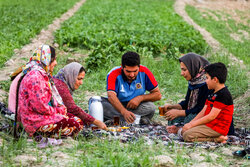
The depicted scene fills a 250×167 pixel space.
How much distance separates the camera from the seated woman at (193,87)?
4984mm

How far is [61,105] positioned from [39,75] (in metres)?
0.62

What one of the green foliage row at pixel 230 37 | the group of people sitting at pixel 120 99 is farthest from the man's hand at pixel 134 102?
the green foliage row at pixel 230 37

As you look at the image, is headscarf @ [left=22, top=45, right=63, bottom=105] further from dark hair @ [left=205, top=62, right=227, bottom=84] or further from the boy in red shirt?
dark hair @ [left=205, top=62, right=227, bottom=84]

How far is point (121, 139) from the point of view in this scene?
4301 mm

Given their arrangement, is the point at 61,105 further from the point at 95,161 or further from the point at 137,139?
the point at 95,161

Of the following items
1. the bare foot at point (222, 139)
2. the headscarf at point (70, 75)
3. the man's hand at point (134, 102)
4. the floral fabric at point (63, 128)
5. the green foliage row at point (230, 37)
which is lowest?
the bare foot at point (222, 139)

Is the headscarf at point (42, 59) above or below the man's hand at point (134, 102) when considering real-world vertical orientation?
above

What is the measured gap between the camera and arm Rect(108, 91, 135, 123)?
17.2ft

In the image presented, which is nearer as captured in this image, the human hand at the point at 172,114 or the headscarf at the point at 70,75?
the headscarf at the point at 70,75

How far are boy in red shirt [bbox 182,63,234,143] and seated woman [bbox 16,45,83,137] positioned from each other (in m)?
1.54

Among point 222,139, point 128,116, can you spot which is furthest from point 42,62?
point 222,139

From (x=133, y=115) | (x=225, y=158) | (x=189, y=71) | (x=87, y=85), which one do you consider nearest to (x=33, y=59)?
(x=133, y=115)

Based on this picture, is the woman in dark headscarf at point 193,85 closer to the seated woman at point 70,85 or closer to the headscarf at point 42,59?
the seated woman at point 70,85

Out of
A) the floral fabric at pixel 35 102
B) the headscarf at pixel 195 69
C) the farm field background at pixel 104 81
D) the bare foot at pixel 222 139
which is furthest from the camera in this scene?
the headscarf at pixel 195 69
